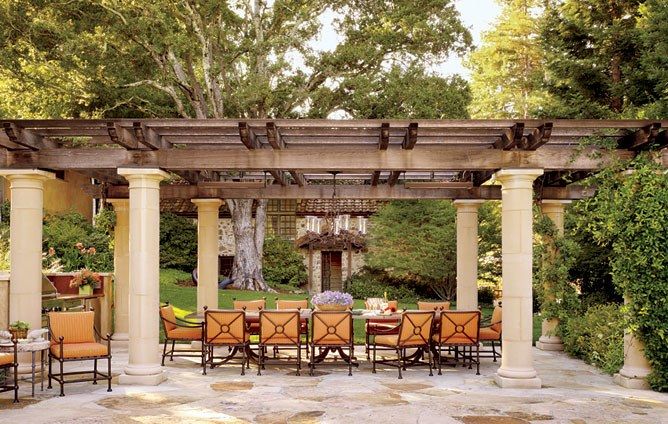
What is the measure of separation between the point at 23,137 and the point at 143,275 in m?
2.32

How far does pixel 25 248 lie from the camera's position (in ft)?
32.3

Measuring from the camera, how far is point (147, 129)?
356 inches

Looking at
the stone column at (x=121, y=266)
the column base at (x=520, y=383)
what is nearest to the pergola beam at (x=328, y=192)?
the stone column at (x=121, y=266)

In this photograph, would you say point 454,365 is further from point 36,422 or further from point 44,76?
point 44,76

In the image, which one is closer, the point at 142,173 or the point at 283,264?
the point at 142,173

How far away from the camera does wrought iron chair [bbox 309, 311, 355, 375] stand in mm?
10031

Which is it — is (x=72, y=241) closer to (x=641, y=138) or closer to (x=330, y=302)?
(x=330, y=302)

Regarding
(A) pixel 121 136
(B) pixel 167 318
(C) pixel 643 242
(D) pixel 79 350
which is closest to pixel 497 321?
(C) pixel 643 242

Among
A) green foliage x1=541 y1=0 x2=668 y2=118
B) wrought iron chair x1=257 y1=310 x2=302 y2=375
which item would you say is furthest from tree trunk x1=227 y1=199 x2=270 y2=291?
wrought iron chair x1=257 y1=310 x2=302 y2=375

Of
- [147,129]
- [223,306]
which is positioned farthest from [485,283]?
[147,129]

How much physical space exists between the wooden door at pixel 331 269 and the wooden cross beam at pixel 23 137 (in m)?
19.6

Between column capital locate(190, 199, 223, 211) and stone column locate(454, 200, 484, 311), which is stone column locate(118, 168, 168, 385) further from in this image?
stone column locate(454, 200, 484, 311)

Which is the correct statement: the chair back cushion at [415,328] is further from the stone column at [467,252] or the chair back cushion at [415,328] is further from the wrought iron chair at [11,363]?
the wrought iron chair at [11,363]

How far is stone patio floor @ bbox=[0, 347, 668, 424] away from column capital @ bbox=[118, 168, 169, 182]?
2734mm
